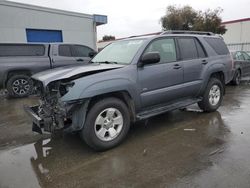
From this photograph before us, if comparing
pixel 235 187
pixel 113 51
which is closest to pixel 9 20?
pixel 113 51

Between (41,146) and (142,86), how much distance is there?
2044 mm

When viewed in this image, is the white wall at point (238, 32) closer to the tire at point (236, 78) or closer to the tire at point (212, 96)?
the tire at point (236, 78)

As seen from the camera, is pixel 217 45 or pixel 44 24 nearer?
pixel 217 45

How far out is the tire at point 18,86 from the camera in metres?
8.00

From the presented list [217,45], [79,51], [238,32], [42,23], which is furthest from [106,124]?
[238,32]

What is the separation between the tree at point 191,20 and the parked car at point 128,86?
59.3 ft

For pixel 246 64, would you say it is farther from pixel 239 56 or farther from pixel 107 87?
pixel 107 87

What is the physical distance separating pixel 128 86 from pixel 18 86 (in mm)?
5789

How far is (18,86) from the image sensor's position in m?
8.18

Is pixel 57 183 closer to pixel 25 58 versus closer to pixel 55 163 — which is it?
pixel 55 163

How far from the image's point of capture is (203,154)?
347cm

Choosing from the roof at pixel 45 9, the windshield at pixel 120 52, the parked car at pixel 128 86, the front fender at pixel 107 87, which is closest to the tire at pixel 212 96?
the parked car at pixel 128 86

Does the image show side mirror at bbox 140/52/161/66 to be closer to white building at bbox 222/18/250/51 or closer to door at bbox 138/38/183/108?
door at bbox 138/38/183/108

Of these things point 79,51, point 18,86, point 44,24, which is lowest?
point 18,86
